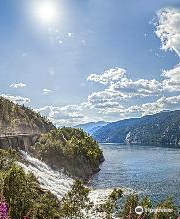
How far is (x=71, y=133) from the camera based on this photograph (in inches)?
7530

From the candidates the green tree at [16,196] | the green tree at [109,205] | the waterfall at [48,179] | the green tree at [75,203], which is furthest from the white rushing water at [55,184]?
the green tree at [16,196]

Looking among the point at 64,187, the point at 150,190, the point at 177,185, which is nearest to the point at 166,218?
the point at 64,187

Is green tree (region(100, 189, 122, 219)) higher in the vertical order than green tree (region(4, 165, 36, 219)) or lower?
lower

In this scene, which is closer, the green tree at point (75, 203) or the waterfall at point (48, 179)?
the green tree at point (75, 203)

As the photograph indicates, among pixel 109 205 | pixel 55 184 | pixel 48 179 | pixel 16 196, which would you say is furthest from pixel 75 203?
pixel 48 179

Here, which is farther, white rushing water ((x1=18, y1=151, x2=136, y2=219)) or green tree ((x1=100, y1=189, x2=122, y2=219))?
white rushing water ((x1=18, y1=151, x2=136, y2=219))

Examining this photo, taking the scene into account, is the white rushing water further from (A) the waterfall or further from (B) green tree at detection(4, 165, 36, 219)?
(B) green tree at detection(4, 165, 36, 219)

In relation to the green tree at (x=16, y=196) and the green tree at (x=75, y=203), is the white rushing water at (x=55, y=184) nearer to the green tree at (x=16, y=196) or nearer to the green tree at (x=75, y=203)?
the green tree at (x=75, y=203)

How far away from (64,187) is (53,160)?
38928mm

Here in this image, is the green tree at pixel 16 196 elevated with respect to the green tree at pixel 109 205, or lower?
elevated

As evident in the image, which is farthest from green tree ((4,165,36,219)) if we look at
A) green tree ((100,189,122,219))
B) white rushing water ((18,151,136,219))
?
white rushing water ((18,151,136,219))

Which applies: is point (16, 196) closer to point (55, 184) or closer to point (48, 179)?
point (55, 184)

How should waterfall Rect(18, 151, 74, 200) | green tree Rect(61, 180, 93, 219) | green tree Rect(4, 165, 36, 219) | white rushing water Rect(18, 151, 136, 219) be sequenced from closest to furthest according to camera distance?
green tree Rect(61, 180, 93, 219) < green tree Rect(4, 165, 36, 219) < white rushing water Rect(18, 151, 136, 219) < waterfall Rect(18, 151, 74, 200)

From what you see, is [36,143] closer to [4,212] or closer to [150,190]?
[150,190]
